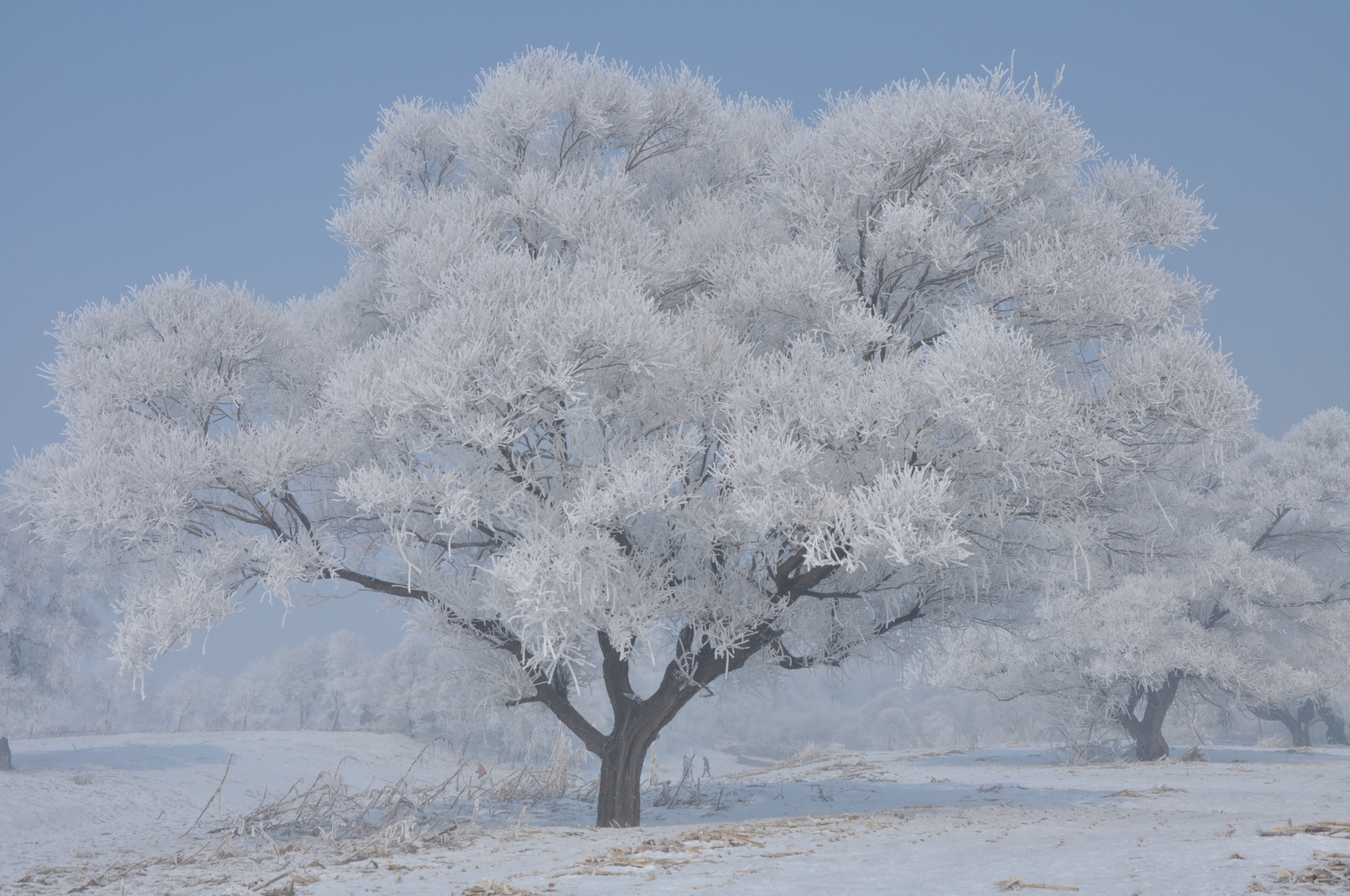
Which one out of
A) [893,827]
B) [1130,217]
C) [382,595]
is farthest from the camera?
[382,595]

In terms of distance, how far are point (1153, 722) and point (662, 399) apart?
64.5ft

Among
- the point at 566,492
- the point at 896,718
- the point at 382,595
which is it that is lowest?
the point at 896,718

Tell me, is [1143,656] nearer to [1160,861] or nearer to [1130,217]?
[1130,217]

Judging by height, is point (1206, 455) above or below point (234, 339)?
below

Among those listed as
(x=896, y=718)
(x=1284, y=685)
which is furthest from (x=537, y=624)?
(x=896, y=718)

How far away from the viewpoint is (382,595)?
13.6m

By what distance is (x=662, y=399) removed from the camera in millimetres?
10148

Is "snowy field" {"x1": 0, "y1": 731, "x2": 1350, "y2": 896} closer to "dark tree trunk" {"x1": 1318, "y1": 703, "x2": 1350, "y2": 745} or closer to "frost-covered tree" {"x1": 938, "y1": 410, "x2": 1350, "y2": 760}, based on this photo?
"frost-covered tree" {"x1": 938, "y1": 410, "x2": 1350, "y2": 760}

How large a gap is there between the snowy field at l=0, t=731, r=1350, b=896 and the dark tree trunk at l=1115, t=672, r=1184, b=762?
164 cm

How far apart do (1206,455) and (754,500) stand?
5.41 metres

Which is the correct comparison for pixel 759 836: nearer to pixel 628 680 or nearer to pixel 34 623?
pixel 628 680

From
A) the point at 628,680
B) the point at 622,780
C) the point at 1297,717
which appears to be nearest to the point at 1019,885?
the point at 628,680

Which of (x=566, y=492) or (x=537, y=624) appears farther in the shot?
(x=566, y=492)

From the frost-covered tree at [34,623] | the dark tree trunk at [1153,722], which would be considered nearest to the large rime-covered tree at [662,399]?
the frost-covered tree at [34,623]
